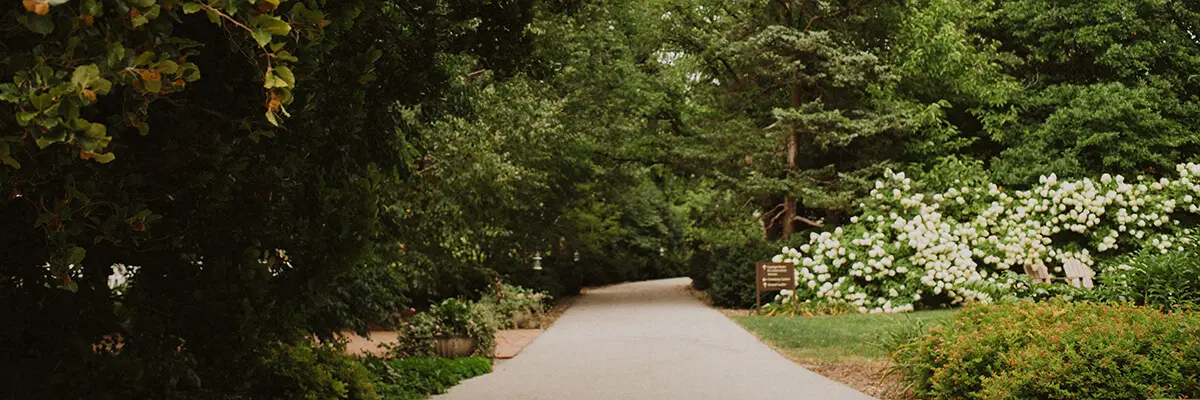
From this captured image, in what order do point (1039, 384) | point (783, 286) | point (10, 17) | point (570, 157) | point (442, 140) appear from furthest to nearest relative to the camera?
point (570, 157) → point (783, 286) → point (442, 140) → point (1039, 384) → point (10, 17)

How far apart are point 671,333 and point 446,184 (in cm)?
450

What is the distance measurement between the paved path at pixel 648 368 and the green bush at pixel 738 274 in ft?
12.3

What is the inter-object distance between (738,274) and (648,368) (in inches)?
450

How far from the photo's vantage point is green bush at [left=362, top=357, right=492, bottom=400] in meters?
8.67

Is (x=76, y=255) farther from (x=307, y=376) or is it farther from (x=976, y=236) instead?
(x=976, y=236)

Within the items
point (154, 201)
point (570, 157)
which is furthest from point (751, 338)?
A: point (154, 201)

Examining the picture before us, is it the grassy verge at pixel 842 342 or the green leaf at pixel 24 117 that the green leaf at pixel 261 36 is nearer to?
the green leaf at pixel 24 117

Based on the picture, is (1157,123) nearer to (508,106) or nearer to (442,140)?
(508,106)

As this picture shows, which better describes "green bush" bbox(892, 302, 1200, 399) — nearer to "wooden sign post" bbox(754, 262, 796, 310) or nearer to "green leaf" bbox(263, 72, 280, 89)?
"green leaf" bbox(263, 72, 280, 89)

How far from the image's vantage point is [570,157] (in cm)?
2098

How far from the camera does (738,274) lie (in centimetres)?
2195

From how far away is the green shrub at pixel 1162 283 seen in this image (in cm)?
1187

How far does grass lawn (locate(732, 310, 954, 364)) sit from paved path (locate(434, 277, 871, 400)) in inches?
12.5

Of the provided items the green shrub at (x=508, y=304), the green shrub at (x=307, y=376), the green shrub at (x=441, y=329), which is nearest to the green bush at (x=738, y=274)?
the green shrub at (x=508, y=304)
